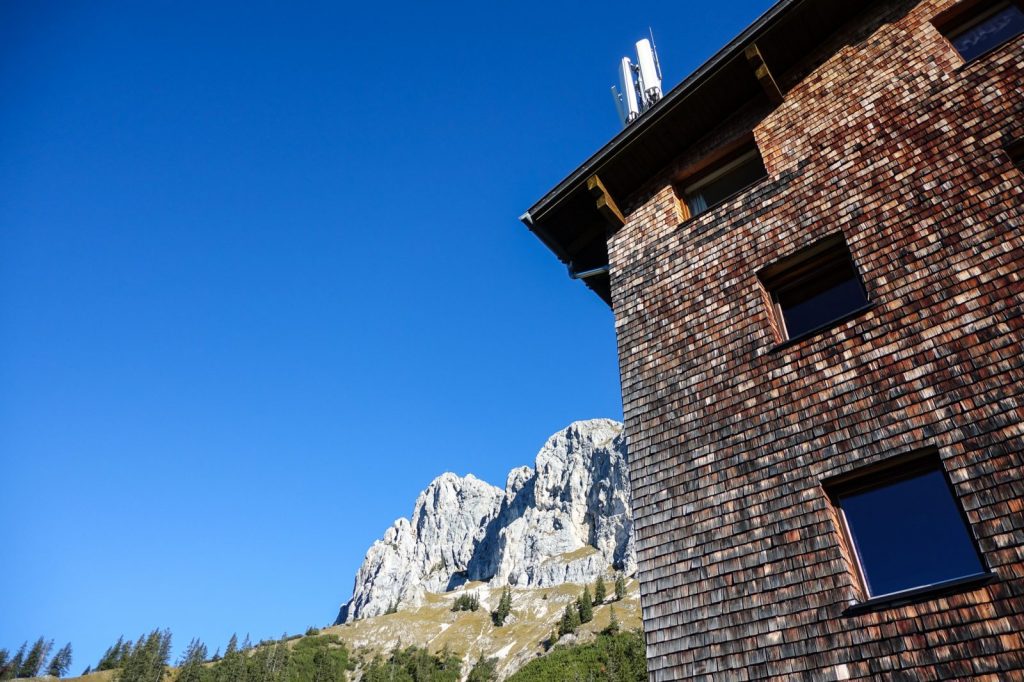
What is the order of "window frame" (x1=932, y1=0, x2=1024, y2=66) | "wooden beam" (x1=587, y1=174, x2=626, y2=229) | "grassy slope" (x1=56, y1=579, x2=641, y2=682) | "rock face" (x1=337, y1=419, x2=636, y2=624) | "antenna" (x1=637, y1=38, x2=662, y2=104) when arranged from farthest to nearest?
"rock face" (x1=337, y1=419, x2=636, y2=624)
"grassy slope" (x1=56, y1=579, x2=641, y2=682)
"antenna" (x1=637, y1=38, x2=662, y2=104)
"wooden beam" (x1=587, y1=174, x2=626, y2=229)
"window frame" (x1=932, y1=0, x2=1024, y2=66)

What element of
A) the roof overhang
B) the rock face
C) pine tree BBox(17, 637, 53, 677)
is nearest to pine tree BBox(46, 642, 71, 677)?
pine tree BBox(17, 637, 53, 677)

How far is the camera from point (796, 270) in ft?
31.3

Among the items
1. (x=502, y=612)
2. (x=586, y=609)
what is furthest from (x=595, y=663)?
(x=502, y=612)

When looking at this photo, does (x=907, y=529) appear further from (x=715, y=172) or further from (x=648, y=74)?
Answer: (x=648, y=74)

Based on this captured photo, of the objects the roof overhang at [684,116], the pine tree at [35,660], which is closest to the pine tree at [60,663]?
the pine tree at [35,660]

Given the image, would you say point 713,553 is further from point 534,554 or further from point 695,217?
point 534,554

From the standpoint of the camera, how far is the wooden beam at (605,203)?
12758 millimetres

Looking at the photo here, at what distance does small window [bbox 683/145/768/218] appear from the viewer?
11.6m

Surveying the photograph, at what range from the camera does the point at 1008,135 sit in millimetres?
8281

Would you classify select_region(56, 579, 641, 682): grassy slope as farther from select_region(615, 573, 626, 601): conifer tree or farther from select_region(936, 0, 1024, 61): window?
select_region(936, 0, 1024, 61): window

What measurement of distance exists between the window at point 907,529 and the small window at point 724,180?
5.88 meters

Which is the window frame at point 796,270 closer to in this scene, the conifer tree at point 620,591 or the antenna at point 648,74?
the antenna at point 648,74

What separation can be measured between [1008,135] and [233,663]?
438ft

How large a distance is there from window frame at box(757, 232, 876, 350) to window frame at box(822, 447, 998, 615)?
2.11 metres
